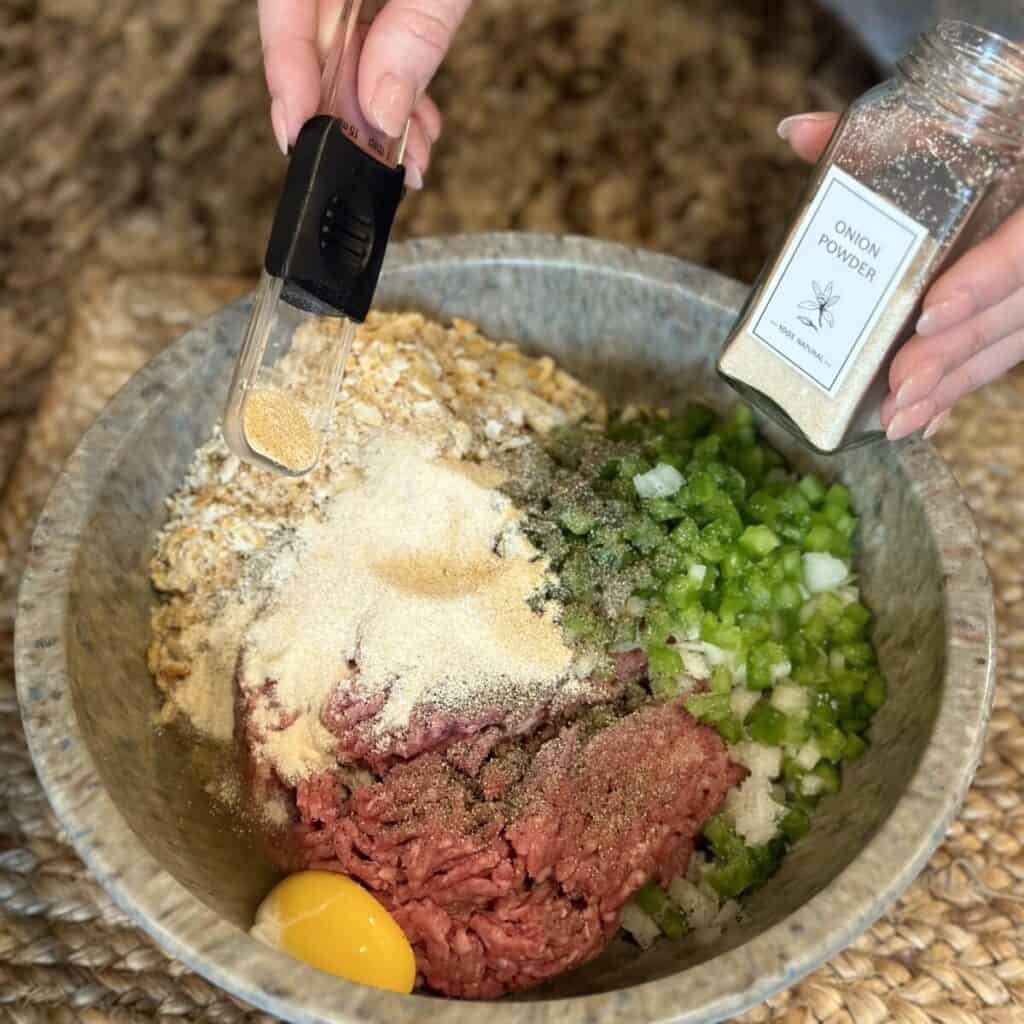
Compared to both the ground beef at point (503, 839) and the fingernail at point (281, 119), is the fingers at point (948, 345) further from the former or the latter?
the fingernail at point (281, 119)

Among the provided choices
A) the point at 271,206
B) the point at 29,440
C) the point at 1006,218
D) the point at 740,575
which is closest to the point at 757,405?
the point at 740,575

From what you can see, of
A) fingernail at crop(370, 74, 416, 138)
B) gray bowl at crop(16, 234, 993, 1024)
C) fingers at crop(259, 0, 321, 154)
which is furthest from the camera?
fingers at crop(259, 0, 321, 154)

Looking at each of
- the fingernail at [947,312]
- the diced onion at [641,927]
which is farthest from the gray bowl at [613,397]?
the fingernail at [947,312]

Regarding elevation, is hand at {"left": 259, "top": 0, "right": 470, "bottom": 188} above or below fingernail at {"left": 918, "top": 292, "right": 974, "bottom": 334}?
below

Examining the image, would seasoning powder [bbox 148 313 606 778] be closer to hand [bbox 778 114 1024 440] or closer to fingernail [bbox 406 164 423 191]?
fingernail [bbox 406 164 423 191]

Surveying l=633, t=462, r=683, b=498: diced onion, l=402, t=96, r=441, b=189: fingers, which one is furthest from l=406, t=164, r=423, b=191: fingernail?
l=633, t=462, r=683, b=498: diced onion

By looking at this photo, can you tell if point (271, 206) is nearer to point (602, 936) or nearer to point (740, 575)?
point (740, 575)

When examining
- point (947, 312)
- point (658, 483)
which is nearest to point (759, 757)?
point (658, 483)
